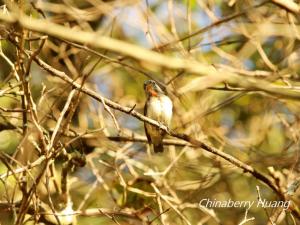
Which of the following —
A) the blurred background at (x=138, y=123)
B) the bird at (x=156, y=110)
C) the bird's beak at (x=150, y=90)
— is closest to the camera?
the blurred background at (x=138, y=123)

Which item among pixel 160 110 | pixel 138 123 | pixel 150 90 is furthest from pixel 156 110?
pixel 138 123

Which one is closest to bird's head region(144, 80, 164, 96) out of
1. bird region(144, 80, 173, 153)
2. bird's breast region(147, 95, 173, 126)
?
bird region(144, 80, 173, 153)

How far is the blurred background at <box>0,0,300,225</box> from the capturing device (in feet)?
12.2

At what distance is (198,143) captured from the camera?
4.32 meters

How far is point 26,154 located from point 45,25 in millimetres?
877

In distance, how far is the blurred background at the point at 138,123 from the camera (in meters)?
3.73

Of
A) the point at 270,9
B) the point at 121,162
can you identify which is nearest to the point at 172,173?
the point at 121,162

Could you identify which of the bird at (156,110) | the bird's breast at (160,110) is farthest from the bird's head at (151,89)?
the bird's breast at (160,110)

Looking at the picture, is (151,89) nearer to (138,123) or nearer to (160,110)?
(160,110)

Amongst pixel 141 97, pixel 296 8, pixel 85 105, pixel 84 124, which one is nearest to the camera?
pixel 296 8

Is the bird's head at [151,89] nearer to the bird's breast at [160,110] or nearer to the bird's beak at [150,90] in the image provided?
the bird's beak at [150,90]

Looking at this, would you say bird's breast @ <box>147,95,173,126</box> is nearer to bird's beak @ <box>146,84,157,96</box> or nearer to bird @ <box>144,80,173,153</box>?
bird @ <box>144,80,173,153</box>

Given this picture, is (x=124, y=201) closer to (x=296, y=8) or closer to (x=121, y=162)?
(x=121, y=162)

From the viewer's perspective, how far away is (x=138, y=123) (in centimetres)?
843
